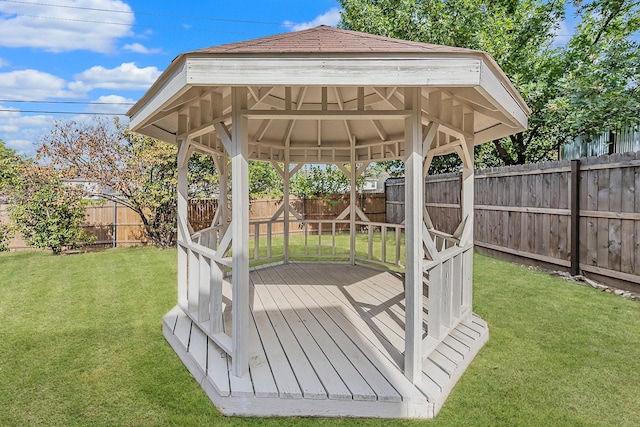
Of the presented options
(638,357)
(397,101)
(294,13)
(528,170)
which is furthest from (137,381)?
(294,13)

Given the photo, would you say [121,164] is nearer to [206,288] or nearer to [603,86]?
[206,288]

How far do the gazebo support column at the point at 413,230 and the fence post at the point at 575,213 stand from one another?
4.46 meters

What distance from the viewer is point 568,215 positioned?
5.58 m

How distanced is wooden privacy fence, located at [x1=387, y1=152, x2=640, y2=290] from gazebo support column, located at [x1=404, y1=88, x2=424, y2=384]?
4001mm

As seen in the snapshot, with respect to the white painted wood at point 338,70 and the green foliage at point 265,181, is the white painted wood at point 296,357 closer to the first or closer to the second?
the white painted wood at point 338,70

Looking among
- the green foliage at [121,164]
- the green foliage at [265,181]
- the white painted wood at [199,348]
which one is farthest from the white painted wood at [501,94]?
the green foliage at [265,181]

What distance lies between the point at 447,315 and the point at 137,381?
8.40ft

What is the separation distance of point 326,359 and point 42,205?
28.5ft

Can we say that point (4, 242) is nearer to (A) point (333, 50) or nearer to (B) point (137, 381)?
(B) point (137, 381)

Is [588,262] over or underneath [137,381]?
over

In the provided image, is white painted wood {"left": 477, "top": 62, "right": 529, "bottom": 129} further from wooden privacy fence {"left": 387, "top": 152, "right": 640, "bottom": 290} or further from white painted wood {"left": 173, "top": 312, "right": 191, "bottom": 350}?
white painted wood {"left": 173, "top": 312, "right": 191, "bottom": 350}

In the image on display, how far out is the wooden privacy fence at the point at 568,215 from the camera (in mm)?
4656

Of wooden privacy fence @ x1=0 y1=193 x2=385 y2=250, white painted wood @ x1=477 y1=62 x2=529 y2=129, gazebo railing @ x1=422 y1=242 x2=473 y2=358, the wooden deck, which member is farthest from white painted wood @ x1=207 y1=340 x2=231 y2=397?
wooden privacy fence @ x1=0 y1=193 x2=385 y2=250

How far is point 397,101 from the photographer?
12.5 ft
